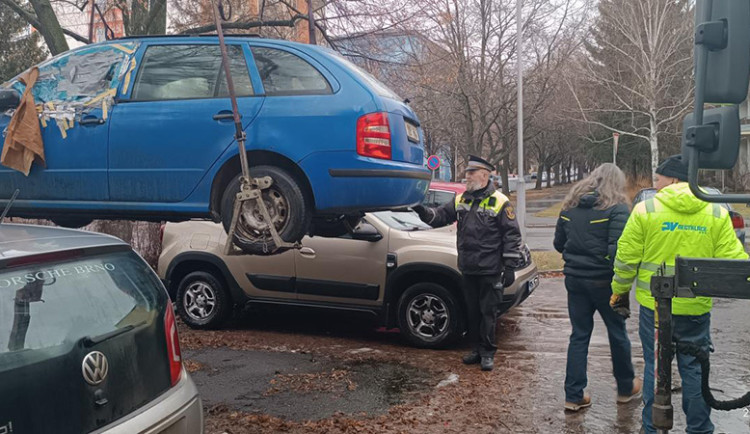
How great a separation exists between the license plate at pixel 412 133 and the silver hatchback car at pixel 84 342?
2278 millimetres

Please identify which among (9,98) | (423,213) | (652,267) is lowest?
(652,267)

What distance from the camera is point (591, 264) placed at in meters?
4.61

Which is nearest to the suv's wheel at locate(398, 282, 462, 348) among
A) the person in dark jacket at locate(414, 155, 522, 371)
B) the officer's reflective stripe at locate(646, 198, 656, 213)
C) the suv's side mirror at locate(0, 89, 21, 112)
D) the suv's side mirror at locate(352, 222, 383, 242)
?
the person in dark jacket at locate(414, 155, 522, 371)

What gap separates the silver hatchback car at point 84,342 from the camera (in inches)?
81.9

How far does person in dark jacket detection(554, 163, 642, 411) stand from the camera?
461 cm

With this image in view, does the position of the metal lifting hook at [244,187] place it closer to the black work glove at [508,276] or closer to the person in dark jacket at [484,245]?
the person in dark jacket at [484,245]

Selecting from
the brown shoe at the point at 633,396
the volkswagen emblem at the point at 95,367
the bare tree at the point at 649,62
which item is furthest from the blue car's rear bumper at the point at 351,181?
the bare tree at the point at 649,62

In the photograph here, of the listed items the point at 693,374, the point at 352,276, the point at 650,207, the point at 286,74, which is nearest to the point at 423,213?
the point at 352,276

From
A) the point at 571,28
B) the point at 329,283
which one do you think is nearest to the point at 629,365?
the point at 329,283

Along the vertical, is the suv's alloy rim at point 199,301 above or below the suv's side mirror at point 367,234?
below

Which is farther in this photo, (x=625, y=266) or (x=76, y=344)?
(x=625, y=266)

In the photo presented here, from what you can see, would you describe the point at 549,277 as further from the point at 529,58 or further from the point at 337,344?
the point at 529,58

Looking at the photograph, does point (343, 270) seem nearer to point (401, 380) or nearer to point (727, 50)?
point (401, 380)

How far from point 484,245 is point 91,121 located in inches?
131
